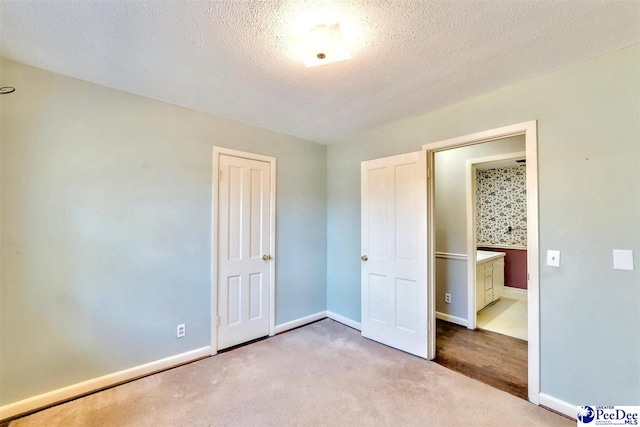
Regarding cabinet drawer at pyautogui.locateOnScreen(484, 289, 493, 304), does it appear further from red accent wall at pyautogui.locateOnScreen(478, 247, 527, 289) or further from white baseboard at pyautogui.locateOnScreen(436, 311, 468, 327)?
red accent wall at pyautogui.locateOnScreen(478, 247, 527, 289)

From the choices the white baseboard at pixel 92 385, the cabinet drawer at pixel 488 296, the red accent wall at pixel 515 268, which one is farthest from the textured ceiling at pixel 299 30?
the red accent wall at pixel 515 268

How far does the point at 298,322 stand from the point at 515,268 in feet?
12.9

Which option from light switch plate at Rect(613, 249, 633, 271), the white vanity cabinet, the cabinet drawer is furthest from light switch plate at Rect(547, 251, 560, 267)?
the cabinet drawer

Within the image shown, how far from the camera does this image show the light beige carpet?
1787mm

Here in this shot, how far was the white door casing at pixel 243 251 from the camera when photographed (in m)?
2.77

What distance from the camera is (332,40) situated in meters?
1.49

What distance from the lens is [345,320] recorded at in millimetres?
3475

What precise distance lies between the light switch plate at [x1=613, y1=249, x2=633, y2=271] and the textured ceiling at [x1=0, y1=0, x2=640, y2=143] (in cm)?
124

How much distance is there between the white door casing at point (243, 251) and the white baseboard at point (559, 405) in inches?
96.5

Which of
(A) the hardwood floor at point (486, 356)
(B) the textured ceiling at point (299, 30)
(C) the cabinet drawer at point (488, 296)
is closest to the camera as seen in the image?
(B) the textured ceiling at point (299, 30)

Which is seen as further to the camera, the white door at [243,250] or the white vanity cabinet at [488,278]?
the white vanity cabinet at [488,278]

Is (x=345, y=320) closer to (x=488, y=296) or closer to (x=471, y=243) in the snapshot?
(x=471, y=243)

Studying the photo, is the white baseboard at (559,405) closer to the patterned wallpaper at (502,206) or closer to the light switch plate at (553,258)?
the light switch plate at (553,258)

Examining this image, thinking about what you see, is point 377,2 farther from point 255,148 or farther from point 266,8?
point 255,148
